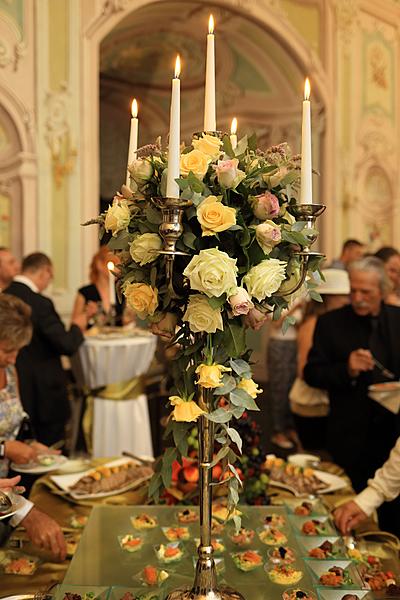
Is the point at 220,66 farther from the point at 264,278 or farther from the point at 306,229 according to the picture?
the point at 264,278

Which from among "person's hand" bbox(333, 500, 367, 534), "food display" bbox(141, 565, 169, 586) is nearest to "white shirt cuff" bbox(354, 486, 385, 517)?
"person's hand" bbox(333, 500, 367, 534)

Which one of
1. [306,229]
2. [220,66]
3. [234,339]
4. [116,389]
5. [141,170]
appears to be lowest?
[116,389]

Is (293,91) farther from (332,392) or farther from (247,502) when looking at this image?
(247,502)

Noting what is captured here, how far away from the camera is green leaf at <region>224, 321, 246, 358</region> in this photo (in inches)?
53.2

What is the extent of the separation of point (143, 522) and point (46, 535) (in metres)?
0.28

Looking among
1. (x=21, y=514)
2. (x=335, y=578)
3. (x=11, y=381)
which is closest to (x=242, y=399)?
(x=335, y=578)

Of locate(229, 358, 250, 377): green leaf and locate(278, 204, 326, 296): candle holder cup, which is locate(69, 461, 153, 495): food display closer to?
locate(229, 358, 250, 377): green leaf

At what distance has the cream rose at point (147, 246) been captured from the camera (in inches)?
52.8

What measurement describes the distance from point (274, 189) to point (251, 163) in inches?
2.8

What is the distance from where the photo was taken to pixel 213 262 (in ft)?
4.09

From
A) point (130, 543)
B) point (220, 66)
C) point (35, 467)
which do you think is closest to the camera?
point (130, 543)

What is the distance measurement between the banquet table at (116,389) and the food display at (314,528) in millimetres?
3112

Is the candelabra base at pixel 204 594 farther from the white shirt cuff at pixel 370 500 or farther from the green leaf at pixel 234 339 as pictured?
the white shirt cuff at pixel 370 500

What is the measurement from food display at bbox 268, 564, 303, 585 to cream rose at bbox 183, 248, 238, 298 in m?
0.74
